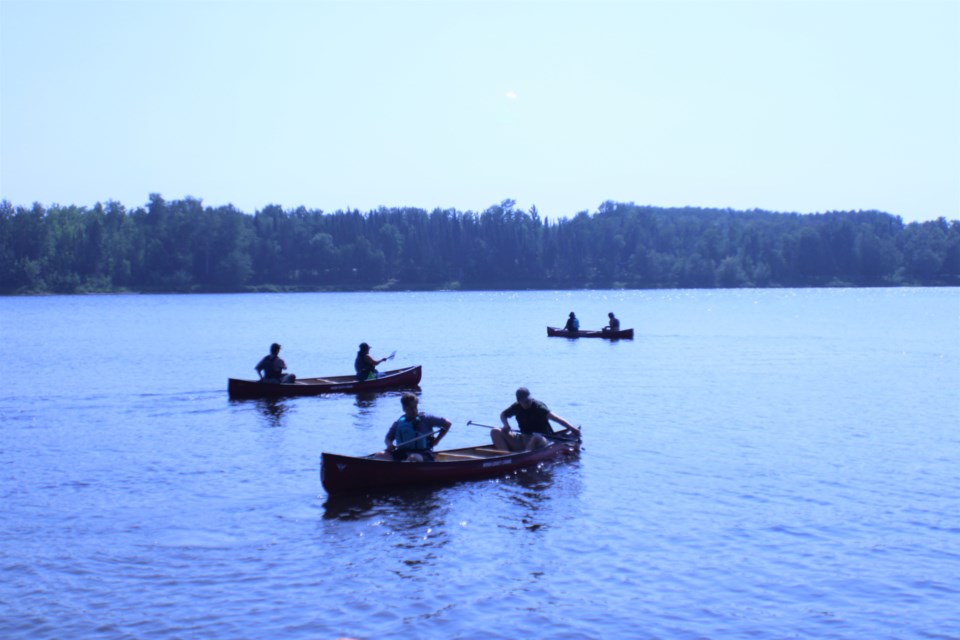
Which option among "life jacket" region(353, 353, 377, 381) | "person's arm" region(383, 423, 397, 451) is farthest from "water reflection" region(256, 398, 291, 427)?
"person's arm" region(383, 423, 397, 451)

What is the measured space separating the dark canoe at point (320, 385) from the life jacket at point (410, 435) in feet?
46.4

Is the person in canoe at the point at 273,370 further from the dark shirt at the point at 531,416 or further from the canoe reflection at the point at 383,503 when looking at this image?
the canoe reflection at the point at 383,503

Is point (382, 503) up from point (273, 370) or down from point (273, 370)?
down

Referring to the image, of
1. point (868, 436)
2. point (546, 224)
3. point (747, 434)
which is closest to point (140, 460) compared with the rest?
point (747, 434)

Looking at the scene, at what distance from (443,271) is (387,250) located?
34.8ft

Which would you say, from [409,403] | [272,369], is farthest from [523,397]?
[272,369]

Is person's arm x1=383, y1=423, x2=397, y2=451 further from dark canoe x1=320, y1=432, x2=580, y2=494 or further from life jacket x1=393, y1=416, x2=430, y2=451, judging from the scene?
dark canoe x1=320, y1=432, x2=580, y2=494

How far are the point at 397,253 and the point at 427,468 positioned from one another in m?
164

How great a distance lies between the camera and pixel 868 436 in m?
25.1

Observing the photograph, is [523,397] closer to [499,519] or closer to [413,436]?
[413,436]

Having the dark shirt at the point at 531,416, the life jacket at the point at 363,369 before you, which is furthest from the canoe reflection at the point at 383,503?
the life jacket at the point at 363,369

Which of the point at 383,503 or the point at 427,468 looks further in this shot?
the point at 427,468

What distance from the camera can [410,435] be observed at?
62.7ft

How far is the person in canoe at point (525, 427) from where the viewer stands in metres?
20.9
